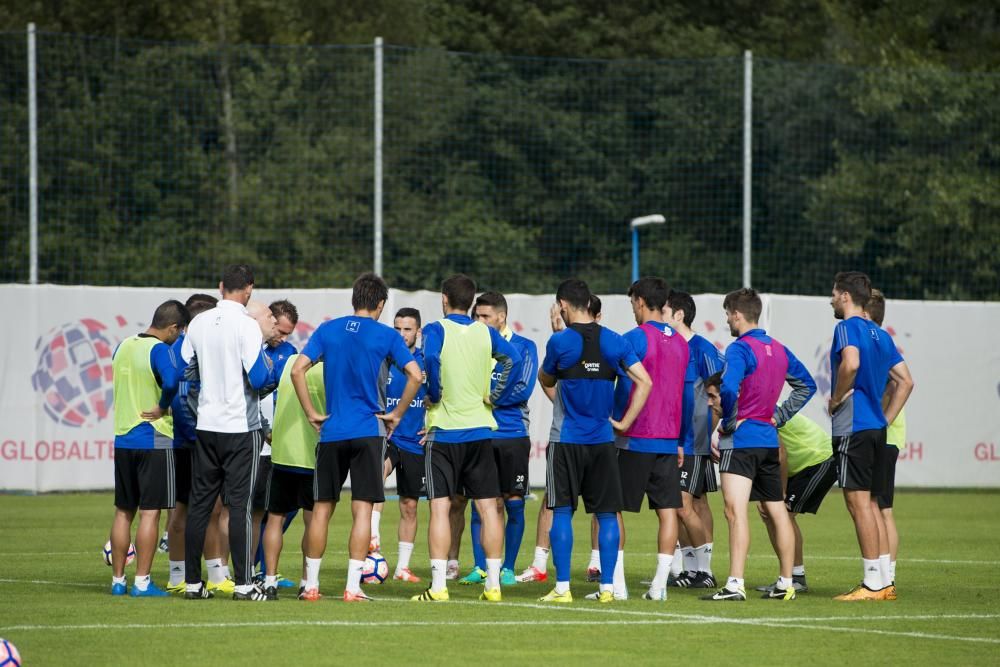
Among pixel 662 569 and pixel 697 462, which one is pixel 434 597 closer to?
pixel 662 569

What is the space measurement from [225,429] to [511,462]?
226 centimetres

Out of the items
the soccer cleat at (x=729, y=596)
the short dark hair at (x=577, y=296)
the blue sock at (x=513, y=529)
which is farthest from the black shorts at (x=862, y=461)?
the blue sock at (x=513, y=529)

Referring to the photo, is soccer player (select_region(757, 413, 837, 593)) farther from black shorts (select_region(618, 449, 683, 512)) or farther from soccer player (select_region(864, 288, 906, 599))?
black shorts (select_region(618, 449, 683, 512))

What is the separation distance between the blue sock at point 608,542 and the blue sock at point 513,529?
5.66ft

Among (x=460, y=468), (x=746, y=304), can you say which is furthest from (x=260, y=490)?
(x=746, y=304)

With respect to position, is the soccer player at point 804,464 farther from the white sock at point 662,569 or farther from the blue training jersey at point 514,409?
the blue training jersey at point 514,409

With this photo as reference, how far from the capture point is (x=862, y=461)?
11500 mm

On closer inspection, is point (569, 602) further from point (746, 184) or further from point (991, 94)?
point (991, 94)

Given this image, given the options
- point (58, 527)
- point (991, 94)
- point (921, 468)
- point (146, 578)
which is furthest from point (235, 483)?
point (991, 94)

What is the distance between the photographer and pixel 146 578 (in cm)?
1138

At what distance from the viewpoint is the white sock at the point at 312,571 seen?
11.0m

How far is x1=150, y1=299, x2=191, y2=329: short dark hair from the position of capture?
1159 centimetres

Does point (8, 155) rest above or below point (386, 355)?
above

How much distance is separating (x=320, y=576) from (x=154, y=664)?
4.60m
